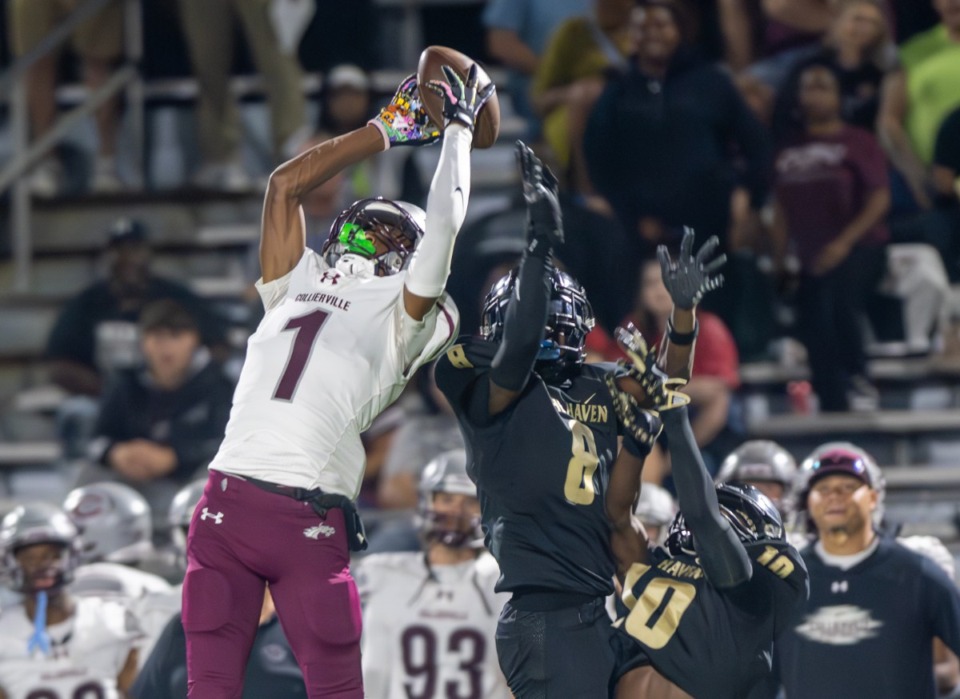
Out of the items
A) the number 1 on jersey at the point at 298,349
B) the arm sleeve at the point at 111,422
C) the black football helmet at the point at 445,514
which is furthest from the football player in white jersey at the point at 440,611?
the number 1 on jersey at the point at 298,349

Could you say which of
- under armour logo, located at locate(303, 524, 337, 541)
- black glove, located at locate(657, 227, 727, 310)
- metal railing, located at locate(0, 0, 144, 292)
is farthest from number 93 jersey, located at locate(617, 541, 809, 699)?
metal railing, located at locate(0, 0, 144, 292)

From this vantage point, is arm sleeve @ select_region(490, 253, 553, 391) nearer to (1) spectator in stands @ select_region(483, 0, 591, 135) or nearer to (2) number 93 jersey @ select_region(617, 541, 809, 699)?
(2) number 93 jersey @ select_region(617, 541, 809, 699)

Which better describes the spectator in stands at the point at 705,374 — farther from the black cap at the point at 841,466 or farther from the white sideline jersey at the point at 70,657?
the white sideline jersey at the point at 70,657

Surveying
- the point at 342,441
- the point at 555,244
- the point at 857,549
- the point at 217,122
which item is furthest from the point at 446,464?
the point at 217,122

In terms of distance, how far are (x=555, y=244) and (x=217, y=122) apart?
600 centimetres

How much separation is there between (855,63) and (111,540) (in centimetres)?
407

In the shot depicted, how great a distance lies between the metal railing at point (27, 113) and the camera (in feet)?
33.3

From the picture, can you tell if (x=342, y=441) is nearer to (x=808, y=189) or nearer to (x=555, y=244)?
(x=555, y=244)

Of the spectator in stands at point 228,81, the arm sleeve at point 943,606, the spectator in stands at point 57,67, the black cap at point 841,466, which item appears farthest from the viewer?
the spectator in stands at point 57,67

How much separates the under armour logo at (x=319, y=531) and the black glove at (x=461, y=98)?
43.5 inches

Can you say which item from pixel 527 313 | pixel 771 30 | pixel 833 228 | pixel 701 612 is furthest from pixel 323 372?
pixel 771 30

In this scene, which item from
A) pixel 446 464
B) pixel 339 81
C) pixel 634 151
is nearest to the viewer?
pixel 446 464

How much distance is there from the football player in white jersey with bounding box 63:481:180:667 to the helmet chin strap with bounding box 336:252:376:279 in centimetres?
292

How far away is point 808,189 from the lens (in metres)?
9.02
